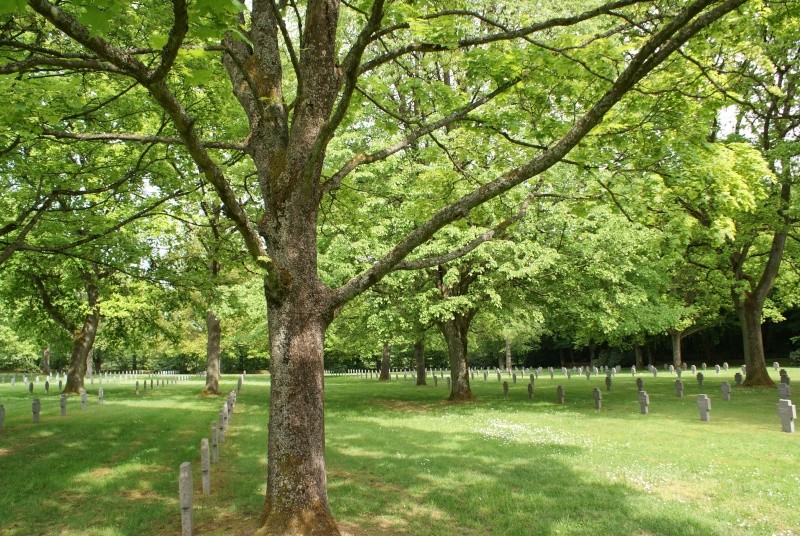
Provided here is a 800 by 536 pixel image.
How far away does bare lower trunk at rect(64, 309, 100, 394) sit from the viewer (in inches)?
1104

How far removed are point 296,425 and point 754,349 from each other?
1011 inches

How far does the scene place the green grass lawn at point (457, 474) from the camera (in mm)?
7312

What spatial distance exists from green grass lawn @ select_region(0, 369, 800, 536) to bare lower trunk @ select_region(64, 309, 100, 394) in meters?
9.83

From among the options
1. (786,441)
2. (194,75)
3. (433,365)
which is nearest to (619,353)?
(433,365)

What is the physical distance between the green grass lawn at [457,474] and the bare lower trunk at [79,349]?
32.2 feet

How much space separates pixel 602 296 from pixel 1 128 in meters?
19.2

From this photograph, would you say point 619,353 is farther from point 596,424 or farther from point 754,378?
point 596,424

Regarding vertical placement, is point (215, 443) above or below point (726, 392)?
above

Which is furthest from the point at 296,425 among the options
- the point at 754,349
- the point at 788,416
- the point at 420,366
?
the point at 420,366

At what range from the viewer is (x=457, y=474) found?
994cm

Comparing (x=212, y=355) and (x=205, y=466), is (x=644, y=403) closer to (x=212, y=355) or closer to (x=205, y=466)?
(x=205, y=466)

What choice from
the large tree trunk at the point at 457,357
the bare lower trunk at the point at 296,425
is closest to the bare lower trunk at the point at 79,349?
the large tree trunk at the point at 457,357

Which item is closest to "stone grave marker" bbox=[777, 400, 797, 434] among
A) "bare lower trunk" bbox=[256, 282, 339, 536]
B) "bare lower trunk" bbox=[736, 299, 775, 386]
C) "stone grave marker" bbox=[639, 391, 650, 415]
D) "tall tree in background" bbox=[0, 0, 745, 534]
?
"stone grave marker" bbox=[639, 391, 650, 415]

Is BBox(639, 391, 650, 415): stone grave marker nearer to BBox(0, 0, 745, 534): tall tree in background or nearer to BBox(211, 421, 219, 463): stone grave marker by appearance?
BBox(0, 0, 745, 534): tall tree in background
